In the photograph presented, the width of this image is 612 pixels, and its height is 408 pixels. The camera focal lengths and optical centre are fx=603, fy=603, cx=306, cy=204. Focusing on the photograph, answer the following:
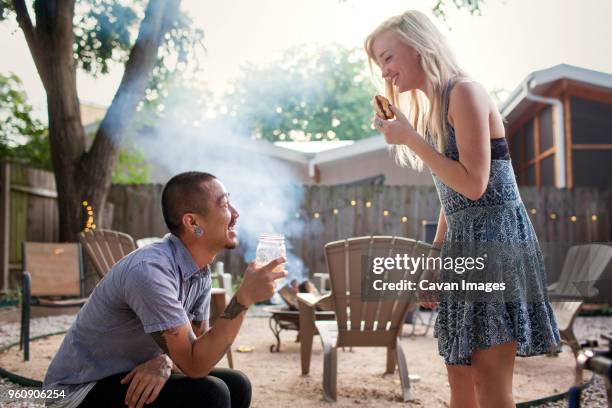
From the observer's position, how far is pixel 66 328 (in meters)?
6.73

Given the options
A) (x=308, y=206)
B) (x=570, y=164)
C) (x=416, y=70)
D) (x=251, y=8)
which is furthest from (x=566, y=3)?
(x=251, y=8)

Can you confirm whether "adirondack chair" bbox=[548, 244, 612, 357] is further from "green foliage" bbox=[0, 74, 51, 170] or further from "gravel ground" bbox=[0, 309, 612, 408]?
"green foliage" bbox=[0, 74, 51, 170]

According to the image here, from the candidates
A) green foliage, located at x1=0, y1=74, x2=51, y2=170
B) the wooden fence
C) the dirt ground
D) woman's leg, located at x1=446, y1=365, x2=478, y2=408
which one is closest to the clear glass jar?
woman's leg, located at x1=446, y1=365, x2=478, y2=408

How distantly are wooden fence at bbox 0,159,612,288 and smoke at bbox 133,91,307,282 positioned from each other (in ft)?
0.78

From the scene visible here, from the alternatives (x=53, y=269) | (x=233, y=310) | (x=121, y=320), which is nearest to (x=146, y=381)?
(x=121, y=320)

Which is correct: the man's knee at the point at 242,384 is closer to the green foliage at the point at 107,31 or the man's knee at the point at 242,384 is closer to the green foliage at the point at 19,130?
the green foliage at the point at 107,31

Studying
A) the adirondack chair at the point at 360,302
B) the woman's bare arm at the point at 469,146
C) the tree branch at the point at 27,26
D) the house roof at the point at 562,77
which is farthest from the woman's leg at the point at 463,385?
the house roof at the point at 562,77

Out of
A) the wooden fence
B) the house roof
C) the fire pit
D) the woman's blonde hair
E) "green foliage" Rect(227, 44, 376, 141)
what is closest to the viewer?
the woman's blonde hair

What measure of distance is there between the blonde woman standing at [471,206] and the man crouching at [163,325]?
21.7 inches

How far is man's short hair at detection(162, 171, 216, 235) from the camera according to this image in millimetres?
2066

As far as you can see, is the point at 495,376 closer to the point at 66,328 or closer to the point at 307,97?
the point at 66,328

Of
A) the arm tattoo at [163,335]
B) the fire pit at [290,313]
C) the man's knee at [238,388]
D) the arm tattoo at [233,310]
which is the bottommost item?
the fire pit at [290,313]

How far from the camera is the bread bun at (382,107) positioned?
6.09 ft

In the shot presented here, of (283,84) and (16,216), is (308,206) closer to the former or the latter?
(16,216)
